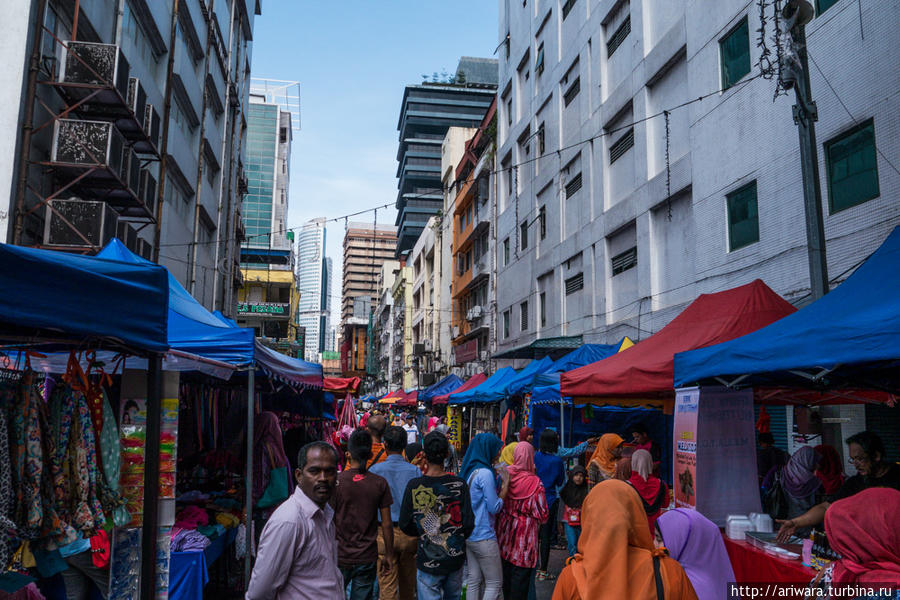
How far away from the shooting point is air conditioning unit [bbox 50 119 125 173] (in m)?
13.1

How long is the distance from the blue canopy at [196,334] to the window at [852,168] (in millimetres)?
8466

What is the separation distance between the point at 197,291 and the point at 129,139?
1027cm

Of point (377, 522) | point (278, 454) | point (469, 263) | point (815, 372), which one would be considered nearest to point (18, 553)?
point (377, 522)

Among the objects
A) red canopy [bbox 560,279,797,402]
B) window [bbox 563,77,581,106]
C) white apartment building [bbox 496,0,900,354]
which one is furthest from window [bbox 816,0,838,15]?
window [bbox 563,77,581,106]

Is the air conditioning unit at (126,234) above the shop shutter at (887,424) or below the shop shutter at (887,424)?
above

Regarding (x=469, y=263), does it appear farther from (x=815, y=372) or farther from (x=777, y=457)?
(x=815, y=372)

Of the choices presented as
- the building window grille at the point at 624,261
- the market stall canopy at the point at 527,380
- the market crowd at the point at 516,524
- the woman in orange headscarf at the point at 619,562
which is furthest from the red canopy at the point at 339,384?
the woman in orange headscarf at the point at 619,562

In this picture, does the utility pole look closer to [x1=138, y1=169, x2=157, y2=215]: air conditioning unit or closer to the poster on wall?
the poster on wall

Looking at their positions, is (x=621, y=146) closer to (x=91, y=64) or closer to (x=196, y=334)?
(x=91, y=64)

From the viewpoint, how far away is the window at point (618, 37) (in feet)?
59.9

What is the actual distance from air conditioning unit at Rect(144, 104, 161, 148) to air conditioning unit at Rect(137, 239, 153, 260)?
2.75m

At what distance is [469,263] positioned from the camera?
41.2m

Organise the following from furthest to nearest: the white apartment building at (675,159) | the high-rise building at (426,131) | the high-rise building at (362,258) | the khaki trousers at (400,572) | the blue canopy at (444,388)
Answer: the high-rise building at (362,258) → the high-rise building at (426,131) → the blue canopy at (444,388) → the white apartment building at (675,159) → the khaki trousers at (400,572)

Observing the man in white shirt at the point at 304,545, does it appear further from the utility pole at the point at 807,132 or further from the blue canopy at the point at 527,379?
the blue canopy at the point at 527,379
